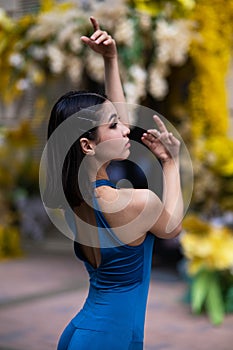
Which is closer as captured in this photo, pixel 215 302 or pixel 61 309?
pixel 215 302

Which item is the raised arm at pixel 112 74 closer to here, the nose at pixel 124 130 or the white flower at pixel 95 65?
the nose at pixel 124 130

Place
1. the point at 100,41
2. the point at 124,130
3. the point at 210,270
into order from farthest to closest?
the point at 210,270, the point at 100,41, the point at 124,130

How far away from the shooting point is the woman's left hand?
251 centimetres

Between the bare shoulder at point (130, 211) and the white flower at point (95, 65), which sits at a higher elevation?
the bare shoulder at point (130, 211)

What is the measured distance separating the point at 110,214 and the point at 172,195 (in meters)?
0.23

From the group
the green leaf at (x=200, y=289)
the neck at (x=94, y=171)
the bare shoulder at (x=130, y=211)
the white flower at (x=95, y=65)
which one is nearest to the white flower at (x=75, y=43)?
the white flower at (x=95, y=65)

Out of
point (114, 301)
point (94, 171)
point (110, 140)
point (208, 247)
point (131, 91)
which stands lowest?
point (208, 247)

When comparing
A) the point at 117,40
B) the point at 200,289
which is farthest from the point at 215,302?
the point at 117,40

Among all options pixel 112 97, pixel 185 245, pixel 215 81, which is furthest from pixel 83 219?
pixel 215 81

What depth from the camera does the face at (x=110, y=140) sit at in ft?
7.45

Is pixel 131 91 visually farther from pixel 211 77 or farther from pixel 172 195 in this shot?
pixel 172 195

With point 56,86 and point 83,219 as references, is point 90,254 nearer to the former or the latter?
point 83,219

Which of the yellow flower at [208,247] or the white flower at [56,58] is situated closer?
the yellow flower at [208,247]

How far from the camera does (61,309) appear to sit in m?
5.59
